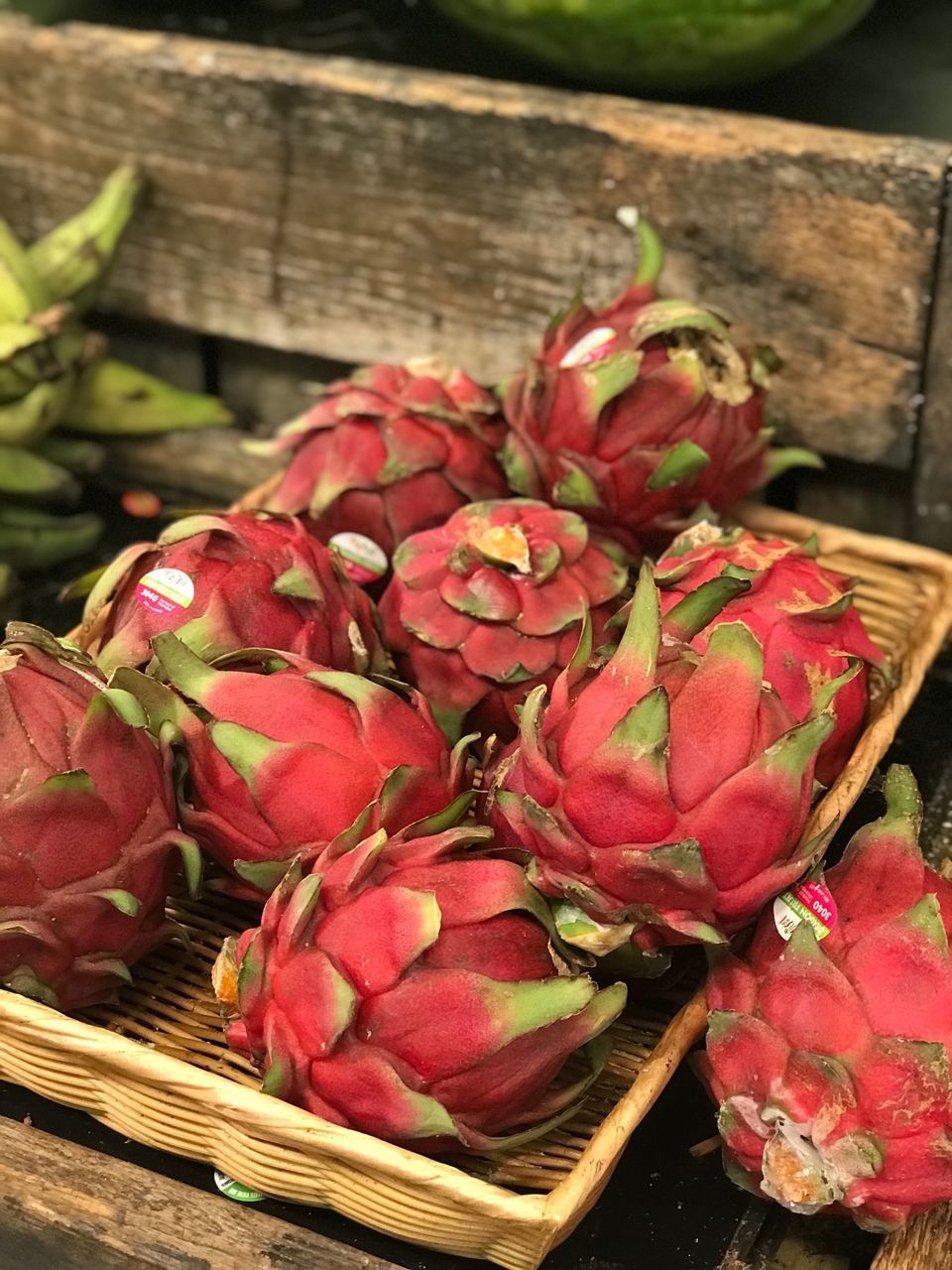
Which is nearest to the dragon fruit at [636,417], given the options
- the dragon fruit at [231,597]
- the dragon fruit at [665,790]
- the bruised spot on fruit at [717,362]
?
the bruised spot on fruit at [717,362]

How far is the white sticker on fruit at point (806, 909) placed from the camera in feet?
3.49

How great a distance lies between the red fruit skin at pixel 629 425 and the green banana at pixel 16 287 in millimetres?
730

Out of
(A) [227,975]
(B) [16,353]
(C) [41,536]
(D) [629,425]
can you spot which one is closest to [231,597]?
(A) [227,975]

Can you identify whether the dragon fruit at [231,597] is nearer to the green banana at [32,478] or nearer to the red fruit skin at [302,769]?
the red fruit skin at [302,769]

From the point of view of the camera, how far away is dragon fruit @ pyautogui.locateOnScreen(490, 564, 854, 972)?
1.00 meters

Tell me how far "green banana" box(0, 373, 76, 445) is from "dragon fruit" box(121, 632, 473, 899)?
0.81m

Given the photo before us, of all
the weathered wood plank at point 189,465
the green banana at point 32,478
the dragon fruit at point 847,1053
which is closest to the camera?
the dragon fruit at point 847,1053

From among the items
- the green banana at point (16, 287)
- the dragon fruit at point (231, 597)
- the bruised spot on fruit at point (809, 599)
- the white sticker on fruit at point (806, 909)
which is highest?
the bruised spot on fruit at point (809, 599)

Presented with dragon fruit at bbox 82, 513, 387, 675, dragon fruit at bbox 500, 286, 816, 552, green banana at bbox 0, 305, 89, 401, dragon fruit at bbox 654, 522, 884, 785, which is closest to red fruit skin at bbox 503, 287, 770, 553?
dragon fruit at bbox 500, 286, 816, 552

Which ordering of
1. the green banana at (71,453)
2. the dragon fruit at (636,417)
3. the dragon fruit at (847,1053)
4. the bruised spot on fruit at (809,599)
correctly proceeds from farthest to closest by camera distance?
the green banana at (71,453) → the dragon fruit at (636,417) → the bruised spot on fruit at (809,599) → the dragon fruit at (847,1053)

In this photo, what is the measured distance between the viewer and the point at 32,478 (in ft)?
6.35

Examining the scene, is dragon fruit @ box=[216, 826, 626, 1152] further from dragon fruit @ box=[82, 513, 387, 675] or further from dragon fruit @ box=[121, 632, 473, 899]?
dragon fruit @ box=[82, 513, 387, 675]

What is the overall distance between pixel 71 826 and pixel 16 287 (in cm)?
102

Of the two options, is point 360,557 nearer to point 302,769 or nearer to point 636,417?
point 636,417
